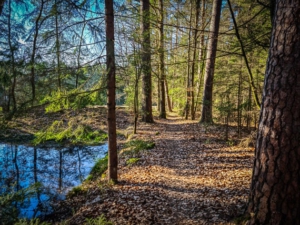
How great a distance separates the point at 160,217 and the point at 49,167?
20.5ft

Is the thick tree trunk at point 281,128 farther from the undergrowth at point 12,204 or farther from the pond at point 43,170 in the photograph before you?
the pond at point 43,170

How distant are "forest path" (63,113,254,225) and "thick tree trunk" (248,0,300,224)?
83 cm

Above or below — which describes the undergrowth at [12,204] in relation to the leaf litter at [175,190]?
below

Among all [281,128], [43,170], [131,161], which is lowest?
[43,170]

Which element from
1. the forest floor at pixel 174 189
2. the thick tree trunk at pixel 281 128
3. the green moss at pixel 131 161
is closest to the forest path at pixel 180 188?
the forest floor at pixel 174 189

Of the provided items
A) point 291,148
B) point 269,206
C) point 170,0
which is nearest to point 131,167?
point 269,206

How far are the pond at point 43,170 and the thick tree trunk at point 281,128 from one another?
4883 millimetres

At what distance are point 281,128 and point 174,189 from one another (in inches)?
119

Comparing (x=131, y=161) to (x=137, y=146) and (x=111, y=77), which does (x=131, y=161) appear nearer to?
(x=137, y=146)

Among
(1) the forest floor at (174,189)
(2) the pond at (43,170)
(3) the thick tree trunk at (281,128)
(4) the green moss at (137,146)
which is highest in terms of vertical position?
(3) the thick tree trunk at (281,128)

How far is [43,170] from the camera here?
780 cm

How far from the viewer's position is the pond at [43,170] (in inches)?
215

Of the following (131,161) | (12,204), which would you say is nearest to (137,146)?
(131,161)

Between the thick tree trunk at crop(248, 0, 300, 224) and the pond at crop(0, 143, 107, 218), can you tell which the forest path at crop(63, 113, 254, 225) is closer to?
the thick tree trunk at crop(248, 0, 300, 224)
